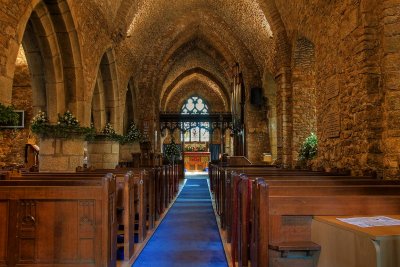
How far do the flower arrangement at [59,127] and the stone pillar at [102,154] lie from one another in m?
3.13

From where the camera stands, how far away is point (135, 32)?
45.9 ft

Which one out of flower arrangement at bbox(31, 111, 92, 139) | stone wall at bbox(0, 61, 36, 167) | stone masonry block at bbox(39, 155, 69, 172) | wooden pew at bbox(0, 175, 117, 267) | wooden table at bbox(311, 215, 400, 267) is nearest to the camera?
wooden table at bbox(311, 215, 400, 267)

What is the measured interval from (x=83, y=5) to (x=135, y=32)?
504cm

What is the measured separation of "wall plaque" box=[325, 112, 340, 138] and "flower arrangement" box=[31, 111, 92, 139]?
506 centimetres

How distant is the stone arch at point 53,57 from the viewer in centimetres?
811

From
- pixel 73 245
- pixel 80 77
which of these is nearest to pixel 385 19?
pixel 73 245

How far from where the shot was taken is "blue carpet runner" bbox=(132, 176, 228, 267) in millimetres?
4246

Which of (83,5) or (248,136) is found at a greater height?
(83,5)

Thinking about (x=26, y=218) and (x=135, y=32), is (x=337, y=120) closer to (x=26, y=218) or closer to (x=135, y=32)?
(x=26, y=218)

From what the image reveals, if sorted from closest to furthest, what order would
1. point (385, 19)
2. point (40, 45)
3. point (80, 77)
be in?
point (385, 19) → point (40, 45) → point (80, 77)

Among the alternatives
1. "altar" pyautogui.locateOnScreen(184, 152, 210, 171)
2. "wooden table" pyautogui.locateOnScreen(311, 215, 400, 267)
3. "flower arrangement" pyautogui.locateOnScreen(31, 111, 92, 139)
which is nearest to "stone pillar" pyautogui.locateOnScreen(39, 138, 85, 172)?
"flower arrangement" pyautogui.locateOnScreen(31, 111, 92, 139)

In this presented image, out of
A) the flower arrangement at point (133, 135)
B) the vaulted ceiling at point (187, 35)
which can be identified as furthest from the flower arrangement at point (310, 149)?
the flower arrangement at point (133, 135)

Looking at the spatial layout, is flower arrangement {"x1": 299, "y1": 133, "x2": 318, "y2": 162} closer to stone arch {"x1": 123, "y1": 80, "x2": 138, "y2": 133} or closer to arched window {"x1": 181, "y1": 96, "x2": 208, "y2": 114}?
stone arch {"x1": 123, "y1": 80, "x2": 138, "y2": 133}

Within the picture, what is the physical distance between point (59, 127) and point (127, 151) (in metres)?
8.39
